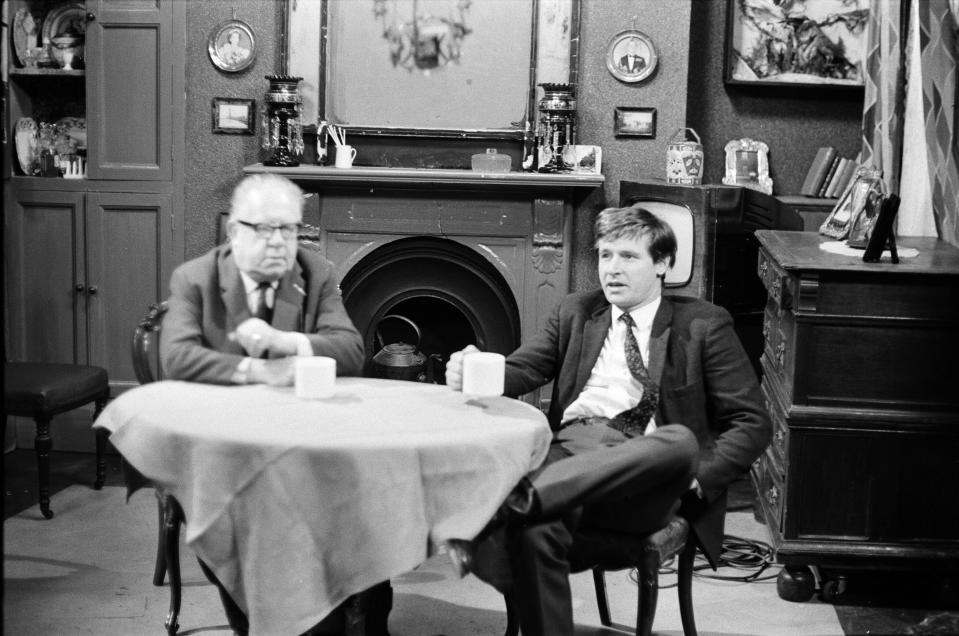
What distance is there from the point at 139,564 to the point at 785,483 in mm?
2179

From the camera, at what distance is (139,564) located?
4.13 metres

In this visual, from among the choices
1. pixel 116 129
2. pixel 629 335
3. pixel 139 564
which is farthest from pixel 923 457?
pixel 116 129

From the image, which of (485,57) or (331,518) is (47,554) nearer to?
(331,518)

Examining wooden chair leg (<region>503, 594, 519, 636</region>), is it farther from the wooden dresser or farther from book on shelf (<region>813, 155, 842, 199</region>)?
book on shelf (<region>813, 155, 842, 199</region>)

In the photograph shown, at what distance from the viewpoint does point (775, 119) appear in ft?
19.5

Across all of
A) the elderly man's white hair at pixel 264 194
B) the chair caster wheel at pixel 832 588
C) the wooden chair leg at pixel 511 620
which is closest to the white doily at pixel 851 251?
the chair caster wheel at pixel 832 588

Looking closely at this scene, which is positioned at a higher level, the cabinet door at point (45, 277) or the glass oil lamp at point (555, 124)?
the glass oil lamp at point (555, 124)

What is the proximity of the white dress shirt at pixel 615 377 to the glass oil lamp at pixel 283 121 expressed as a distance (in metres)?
2.40

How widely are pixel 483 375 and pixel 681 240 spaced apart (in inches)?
98.9

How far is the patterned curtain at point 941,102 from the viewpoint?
4438mm

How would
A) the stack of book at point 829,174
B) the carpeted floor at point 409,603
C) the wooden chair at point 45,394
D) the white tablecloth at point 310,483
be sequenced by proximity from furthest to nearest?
1. the stack of book at point 829,174
2. the wooden chair at point 45,394
3. the carpeted floor at point 409,603
4. the white tablecloth at point 310,483

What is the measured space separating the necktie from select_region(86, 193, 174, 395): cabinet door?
270 centimetres

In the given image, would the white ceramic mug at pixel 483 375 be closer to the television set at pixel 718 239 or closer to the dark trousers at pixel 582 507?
the dark trousers at pixel 582 507

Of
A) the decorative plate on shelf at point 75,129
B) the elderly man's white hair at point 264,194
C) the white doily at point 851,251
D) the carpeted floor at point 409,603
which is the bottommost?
the carpeted floor at point 409,603
